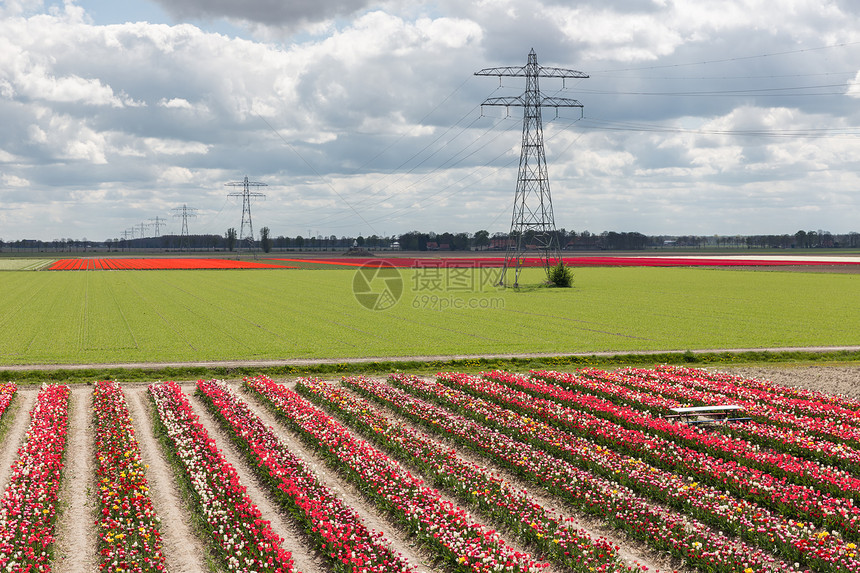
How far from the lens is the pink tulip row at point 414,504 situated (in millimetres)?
11234

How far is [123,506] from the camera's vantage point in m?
13.2

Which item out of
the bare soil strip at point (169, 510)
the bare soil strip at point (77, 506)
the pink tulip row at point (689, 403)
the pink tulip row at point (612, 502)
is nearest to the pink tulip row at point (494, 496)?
the pink tulip row at point (612, 502)

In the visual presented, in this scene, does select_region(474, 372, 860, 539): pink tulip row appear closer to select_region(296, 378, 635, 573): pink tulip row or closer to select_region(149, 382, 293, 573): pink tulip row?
select_region(296, 378, 635, 573): pink tulip row

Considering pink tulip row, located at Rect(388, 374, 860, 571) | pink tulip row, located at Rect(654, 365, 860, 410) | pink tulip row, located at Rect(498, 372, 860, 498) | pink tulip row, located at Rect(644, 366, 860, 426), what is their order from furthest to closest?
pink tulip row, located at Rect(654, 365, 860, 410) → pink tulip row, located at Rect(644, 366, 860, 426) → pink tulip row, located at Rect(498, 372, 860, 498) → pink tulip row, located at Rect(388, 374, 860, 571)

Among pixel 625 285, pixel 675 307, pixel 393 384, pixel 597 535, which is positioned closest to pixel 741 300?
pixel 675 307

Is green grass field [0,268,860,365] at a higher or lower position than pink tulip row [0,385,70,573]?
higher

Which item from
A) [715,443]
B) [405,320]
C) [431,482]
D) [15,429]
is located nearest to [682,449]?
[715,443]

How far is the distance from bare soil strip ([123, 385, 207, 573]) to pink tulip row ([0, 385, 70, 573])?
175 cm

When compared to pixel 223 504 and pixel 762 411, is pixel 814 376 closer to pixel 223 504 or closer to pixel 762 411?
pixel 762 411

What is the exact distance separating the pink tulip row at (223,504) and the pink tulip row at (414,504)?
237 cm

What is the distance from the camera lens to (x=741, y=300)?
195ft

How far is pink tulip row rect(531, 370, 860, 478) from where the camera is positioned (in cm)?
1595

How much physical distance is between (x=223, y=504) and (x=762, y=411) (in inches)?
566

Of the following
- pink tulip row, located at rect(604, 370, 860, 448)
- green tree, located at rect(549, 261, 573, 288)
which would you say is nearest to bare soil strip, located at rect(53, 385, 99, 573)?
pink tulip row, located at rect(604, 370, 860, 448)
